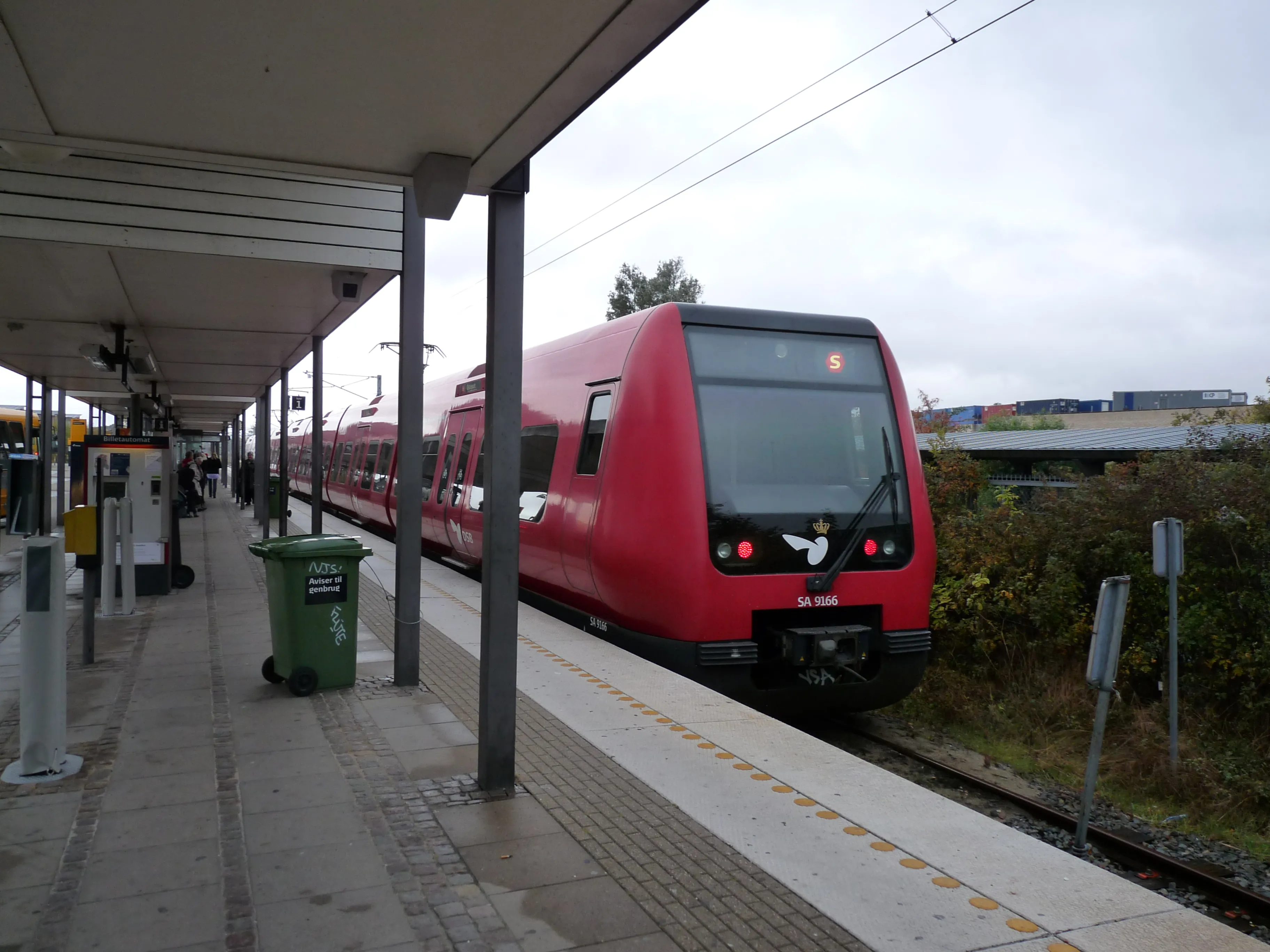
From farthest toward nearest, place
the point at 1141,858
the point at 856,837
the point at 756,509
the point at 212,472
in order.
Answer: the point at 212,472 < the point at 756,509 < the point at 1141,858 < the point at 856,837

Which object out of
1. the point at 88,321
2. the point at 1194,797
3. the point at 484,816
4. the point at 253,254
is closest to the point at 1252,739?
the point at 1194,797

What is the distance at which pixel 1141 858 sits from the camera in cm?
525

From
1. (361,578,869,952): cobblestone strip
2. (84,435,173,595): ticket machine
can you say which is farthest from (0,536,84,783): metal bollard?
(84,435,173,595): ticket machine

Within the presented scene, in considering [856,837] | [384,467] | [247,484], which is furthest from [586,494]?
[247,484]

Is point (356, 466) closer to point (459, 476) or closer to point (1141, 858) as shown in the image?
point (459, 476)

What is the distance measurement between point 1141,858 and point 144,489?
Result: 31.2 ft

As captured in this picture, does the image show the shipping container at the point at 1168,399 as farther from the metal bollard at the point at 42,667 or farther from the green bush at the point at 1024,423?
the metal bollard at the point at 42,667

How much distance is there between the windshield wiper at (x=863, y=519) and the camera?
261 inches

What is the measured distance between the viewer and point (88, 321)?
9.65m

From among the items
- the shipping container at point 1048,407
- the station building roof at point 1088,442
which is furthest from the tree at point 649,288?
the station building roof at point 1088,442

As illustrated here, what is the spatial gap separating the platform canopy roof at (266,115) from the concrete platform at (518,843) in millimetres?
2689

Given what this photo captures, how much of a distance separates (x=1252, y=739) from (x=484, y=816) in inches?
251

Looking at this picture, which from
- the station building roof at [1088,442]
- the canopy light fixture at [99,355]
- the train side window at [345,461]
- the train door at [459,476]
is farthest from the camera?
the train side window at [345,461]

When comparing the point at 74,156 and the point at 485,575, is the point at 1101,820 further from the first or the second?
the point at 74,156
